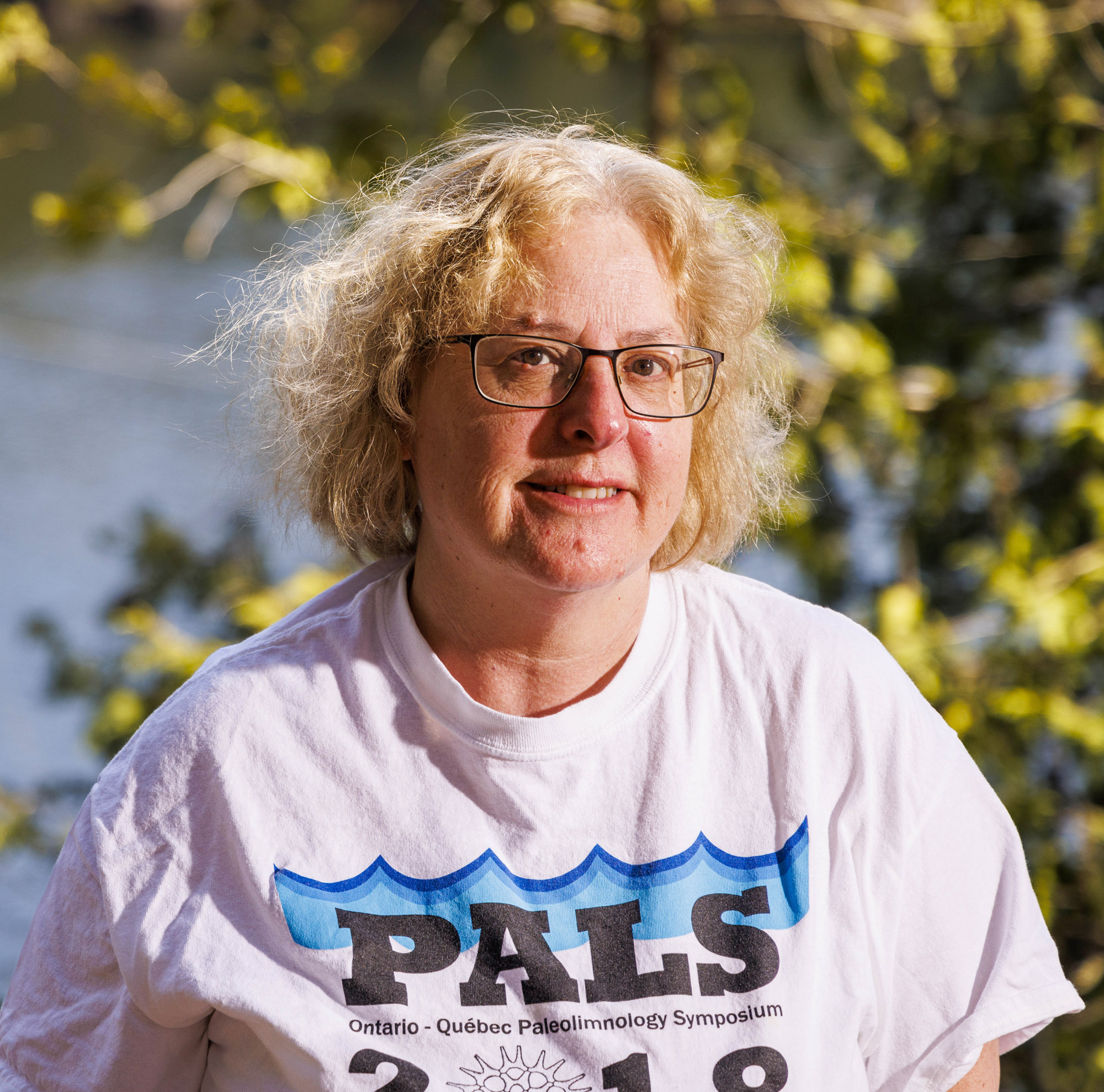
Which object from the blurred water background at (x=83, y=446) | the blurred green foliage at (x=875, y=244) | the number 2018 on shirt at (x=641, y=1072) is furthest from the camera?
the blurred water background at (x=83, y=446)

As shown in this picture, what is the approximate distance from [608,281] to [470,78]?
1.44m

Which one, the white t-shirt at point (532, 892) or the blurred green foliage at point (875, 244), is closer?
the white t-shirt at point (532, 892)

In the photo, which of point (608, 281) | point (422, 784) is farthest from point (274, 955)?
point (608, 281)

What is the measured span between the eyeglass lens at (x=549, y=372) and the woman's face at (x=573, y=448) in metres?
0.01

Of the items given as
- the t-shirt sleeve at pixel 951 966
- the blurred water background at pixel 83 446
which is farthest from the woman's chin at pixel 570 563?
the blurred water background at pixel 83 446

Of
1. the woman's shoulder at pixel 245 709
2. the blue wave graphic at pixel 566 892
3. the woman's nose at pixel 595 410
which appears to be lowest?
the blue wave graphic at pixel 566 892

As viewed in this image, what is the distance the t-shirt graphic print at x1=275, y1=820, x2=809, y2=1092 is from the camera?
1097 millimetres

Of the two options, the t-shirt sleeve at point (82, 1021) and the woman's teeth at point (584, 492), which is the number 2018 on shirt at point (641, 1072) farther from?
the woman's teeth at point (584, 492)

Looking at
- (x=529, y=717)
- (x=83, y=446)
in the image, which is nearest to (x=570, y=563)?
(x=529, y=717)

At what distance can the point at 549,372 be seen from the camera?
44.7 inches

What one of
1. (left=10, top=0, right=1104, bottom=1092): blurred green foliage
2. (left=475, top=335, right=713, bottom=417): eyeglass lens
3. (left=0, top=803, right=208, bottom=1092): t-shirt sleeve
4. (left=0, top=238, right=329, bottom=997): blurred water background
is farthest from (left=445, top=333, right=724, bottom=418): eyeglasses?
(left=0, top=238, right=329, bottom=997): blurred water background

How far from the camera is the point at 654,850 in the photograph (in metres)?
1.14

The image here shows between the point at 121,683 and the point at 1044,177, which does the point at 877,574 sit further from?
the point at 121,683

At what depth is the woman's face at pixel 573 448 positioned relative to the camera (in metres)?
1.13
